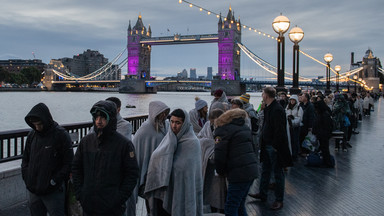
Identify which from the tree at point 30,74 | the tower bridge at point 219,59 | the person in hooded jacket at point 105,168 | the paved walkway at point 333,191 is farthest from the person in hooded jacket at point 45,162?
the tree at point 30,74

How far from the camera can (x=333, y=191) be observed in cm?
591

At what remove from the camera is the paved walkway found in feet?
16.4

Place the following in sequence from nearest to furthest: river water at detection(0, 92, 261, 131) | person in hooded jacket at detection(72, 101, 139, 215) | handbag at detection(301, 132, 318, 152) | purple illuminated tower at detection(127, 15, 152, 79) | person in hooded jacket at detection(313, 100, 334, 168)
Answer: person in hooded jacket at detection(72, 101, 139, 215) < person in hooded jacket at detection(313, 100, 334, 168) < handbag at detection(301, 132, 318, 152) < river water at detection(0, 92, 261, 131) < purple illuminated tower at detection(127, 15, 152, 79)

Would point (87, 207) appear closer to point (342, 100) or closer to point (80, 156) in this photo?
point (80, 156)

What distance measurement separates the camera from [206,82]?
326 ft

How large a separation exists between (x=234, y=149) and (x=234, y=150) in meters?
0.01

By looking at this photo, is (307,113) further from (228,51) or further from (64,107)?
(228,51)

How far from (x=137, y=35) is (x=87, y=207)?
123 m

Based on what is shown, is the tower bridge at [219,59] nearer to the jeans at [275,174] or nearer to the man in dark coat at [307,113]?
the man in dark coat at [307,113]

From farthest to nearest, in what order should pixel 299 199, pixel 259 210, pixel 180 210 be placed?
pixel 299 199
pixel 259 210
pixel 180 210

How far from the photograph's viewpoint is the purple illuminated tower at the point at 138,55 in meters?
118

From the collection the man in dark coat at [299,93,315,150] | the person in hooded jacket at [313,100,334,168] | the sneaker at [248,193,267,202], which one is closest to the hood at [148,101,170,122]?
the sneaker at [248,193,267,202]

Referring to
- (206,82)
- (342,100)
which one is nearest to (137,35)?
(206,82)

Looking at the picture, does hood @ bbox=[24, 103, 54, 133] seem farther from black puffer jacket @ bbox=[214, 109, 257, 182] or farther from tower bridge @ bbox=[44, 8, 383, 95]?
tower bridge @ bbox=[44, 8, 383, 95]
